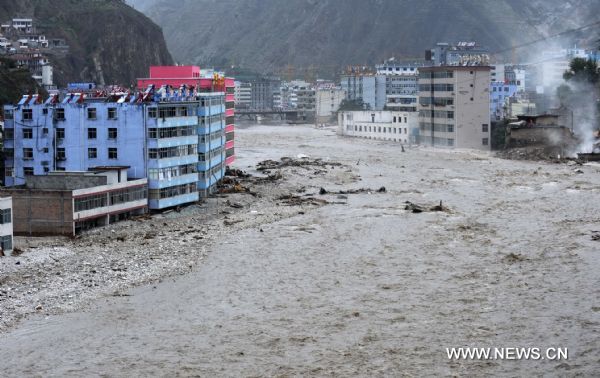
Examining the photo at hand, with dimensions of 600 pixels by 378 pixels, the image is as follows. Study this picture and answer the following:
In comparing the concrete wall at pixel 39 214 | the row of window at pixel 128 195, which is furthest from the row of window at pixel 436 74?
the concrete wall at pixel 39 214

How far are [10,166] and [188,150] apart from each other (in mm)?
6921

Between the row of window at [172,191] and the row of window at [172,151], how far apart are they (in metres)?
1.23

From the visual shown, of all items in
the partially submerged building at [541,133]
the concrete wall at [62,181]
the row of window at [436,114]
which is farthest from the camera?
the row of window at [436,114]

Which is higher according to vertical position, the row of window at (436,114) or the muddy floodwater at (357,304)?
the row of window at (436,114)

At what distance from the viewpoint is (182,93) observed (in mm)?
36719

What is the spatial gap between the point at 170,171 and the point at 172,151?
785mm

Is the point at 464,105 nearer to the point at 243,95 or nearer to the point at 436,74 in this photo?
the point at 436,74

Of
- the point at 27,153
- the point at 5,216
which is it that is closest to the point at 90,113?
the point at 27,153

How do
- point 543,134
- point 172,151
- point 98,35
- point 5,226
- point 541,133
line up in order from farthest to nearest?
point 98,35
point 541,133
point 543,134
point 172,151
point 5,226

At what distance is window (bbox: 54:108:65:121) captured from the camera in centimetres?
3478

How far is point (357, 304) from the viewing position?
21.7m

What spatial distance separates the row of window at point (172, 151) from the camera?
113 ft

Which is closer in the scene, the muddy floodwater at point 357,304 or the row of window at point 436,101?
the muddy floodwater at point 357,304

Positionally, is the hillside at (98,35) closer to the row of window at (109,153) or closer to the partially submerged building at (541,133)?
the partially submerged building at (541,133)
